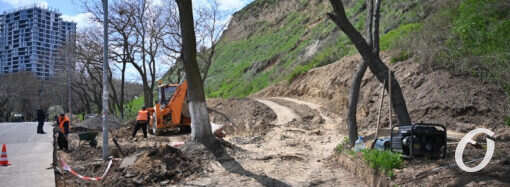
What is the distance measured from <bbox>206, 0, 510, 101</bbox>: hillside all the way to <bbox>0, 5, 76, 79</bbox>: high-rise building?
2648cm

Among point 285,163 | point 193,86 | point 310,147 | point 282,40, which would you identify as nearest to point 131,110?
point 282,40

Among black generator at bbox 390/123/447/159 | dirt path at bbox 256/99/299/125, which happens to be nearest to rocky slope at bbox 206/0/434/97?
dirt path at bbox 256/99/299/125

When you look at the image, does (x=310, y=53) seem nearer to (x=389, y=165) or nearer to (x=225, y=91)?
(x=225, y=91)

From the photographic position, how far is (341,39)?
28906 mm

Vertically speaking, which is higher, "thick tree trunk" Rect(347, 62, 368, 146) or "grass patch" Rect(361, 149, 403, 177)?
"thick tree trunk" Rect(347, 62, 368, 146)

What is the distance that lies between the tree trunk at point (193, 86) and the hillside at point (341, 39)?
818 centimetres

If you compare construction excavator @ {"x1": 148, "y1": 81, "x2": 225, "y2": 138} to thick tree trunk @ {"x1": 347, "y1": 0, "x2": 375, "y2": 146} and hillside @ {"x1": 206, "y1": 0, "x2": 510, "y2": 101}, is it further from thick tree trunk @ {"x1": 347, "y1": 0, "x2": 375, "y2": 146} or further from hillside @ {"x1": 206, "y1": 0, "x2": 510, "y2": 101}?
hillside @ {"x1": 206, "y1": 0, "x2": 510, "y2": 101}

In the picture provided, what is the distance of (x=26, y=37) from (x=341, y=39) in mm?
59251

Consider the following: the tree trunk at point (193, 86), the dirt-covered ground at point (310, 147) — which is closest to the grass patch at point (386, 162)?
the dirt-covered ground at point (310, 147)

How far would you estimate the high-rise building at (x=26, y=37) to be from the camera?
60.1m

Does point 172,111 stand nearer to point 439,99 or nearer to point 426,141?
point 439,99

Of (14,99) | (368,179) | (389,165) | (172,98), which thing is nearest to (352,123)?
(368,179)

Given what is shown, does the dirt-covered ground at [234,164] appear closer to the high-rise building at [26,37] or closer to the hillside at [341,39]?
the hillside at [341,39]

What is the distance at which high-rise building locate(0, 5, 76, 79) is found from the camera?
6007cm
